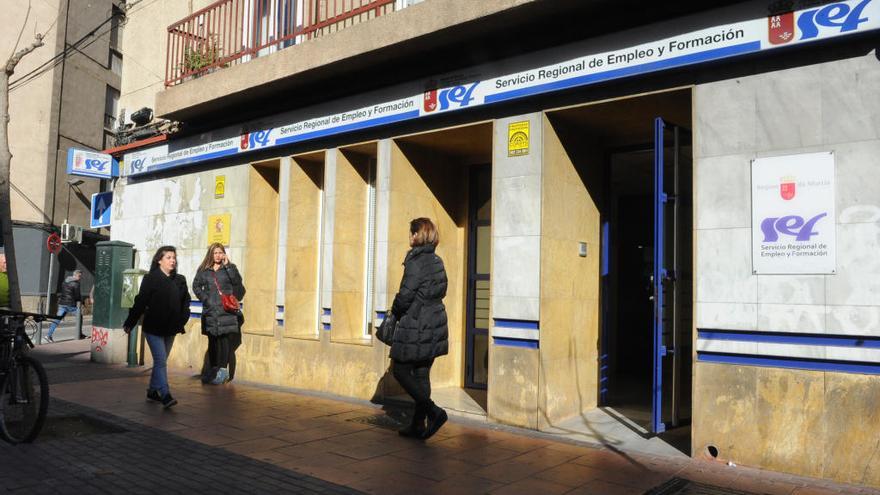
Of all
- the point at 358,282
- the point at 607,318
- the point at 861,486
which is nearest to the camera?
the point at 861,486

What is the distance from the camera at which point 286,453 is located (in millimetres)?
5434

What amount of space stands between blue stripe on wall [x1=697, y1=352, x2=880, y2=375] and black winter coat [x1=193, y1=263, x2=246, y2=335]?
240 inches

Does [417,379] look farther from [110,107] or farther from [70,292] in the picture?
[110,107]

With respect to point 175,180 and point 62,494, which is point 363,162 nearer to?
point 175,180

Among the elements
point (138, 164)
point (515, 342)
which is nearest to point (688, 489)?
point (515, 342)

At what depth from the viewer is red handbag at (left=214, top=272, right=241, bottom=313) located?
897 centimetres

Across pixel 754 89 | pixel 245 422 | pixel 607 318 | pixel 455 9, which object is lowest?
pixel 245 422

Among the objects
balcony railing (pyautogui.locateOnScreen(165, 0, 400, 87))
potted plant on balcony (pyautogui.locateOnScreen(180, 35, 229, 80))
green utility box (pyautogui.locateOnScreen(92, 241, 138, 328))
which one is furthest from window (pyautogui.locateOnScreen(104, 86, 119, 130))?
potted plant on balcony (pyautogui.locateOnScreen(180, 35, 229, 80))

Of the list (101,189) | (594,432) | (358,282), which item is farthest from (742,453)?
(101,189)

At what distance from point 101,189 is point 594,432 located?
2706 cm

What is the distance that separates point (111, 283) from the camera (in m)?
11.1

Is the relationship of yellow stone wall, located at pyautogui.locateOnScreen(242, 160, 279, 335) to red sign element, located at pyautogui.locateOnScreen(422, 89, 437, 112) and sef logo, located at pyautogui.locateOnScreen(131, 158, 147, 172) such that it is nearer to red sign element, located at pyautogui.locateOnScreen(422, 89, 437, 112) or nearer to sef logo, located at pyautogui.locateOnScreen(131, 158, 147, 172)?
red sign element, located at pyautogui.locateOnScreen(422, 89, 437, 112)

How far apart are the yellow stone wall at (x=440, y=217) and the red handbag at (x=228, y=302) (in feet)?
8.00

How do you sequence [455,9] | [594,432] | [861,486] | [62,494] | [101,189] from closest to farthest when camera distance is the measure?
1. [62,494]
2. [861,486]
3. [594,432]
4. [455,9]
5. [101,189]
